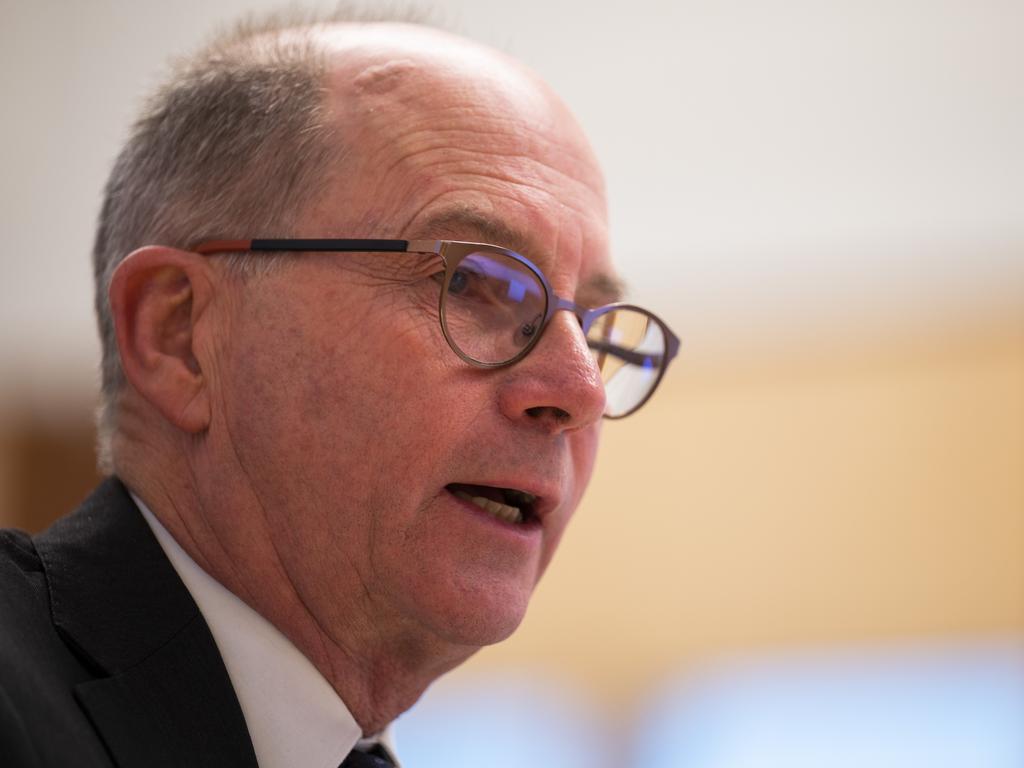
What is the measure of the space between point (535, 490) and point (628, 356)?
0.41 metres

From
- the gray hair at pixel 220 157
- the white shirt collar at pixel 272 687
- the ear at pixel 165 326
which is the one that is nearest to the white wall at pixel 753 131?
the gray hair at pixel 220 157

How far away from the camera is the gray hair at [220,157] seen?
147 cm

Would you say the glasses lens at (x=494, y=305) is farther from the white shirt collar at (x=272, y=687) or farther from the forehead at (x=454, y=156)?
the white shirt collar at (x=272, y=687)

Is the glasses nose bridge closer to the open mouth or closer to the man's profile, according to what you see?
the man's profile

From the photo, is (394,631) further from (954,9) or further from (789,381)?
(954,9)

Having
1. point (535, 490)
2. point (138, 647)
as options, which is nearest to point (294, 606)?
point (138, 647)

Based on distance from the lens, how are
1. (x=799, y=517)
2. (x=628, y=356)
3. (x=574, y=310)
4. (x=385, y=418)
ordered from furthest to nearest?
(x=799, y=517), (x=628, y=356), (x=574, y=310), (x=385, y=418)

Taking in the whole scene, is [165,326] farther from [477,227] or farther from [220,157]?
[477,227]

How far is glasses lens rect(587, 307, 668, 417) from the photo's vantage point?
1691 millimetres

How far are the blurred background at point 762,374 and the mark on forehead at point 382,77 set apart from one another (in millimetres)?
2797

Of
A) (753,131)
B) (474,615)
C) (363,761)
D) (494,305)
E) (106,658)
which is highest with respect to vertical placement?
(753,131)

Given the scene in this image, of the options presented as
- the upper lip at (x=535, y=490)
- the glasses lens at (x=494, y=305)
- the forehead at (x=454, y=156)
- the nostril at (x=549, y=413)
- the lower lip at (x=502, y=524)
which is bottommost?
the lower lip at (x=502, y=524)

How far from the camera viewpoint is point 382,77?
1.52 meters

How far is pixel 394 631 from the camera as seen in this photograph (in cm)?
143
